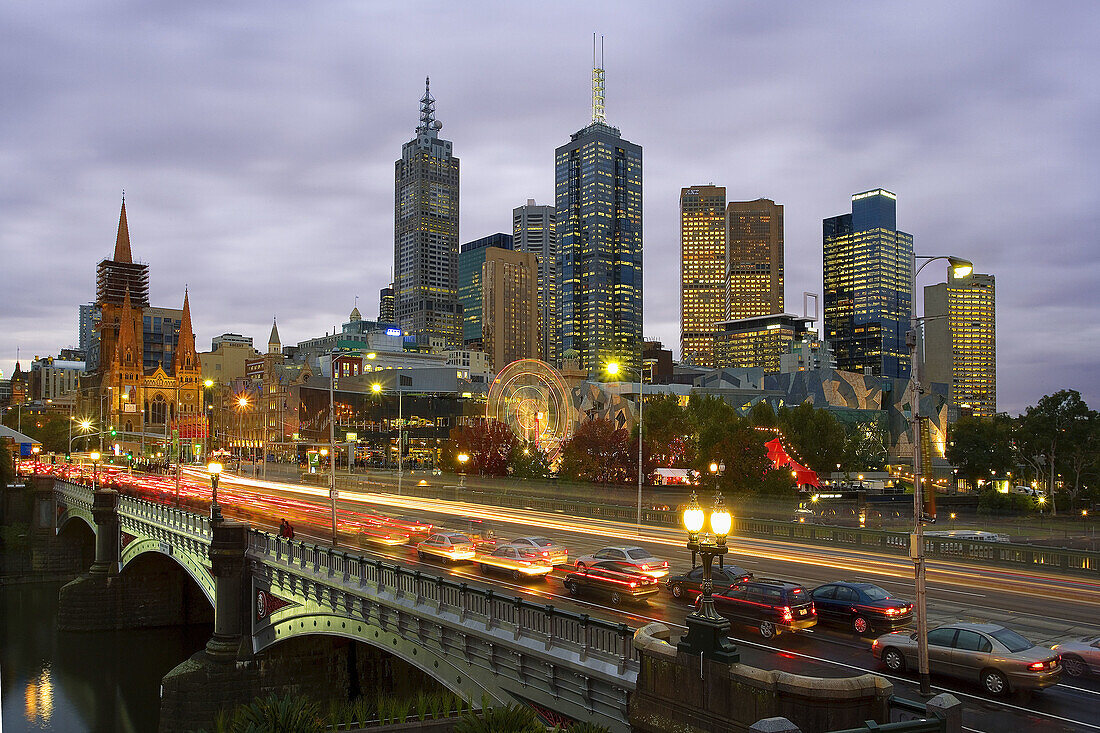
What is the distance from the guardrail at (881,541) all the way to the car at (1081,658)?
52.5ft

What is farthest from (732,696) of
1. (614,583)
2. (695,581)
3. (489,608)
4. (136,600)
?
(136,600)

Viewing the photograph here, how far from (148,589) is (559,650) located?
50.7 metres

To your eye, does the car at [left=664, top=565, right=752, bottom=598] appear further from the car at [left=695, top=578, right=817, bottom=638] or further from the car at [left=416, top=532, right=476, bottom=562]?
the car at [left=416, top=532, right=476, bottom=562]

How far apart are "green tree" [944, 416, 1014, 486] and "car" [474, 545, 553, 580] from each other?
8973cm

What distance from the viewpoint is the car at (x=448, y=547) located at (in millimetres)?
37469

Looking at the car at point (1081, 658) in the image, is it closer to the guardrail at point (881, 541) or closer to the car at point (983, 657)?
the car at point (983, 657)

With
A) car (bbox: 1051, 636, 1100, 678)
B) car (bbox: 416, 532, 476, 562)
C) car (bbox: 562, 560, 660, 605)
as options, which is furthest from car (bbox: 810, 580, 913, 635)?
car (bbox: 416, 532, 476, 562)

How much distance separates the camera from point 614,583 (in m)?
28.5

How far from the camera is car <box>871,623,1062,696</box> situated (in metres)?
18.2

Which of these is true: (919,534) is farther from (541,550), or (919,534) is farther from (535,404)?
(535,404)

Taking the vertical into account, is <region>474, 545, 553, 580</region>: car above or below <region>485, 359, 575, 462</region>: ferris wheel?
below

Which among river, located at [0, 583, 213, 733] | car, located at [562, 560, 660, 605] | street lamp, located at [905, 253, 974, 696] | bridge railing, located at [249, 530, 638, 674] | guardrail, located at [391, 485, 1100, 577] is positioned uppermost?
A: street lamp, located at [905, 253, 974, 696]

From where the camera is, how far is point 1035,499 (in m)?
87.2

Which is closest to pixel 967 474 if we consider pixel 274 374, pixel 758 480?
pixel 758 480
